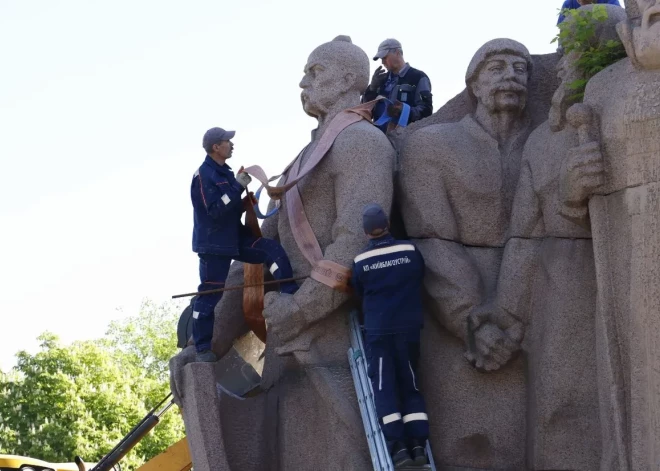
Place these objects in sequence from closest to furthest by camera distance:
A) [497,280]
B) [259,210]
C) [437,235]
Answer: [497,280]
[437,235]
[259,210]

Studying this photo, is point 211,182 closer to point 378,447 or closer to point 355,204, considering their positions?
point 355,204

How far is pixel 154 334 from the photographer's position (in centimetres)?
3278

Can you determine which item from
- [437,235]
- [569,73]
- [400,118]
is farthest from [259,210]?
[569,73]

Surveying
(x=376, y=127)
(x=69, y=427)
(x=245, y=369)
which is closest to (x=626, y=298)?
(x=376, y=127)

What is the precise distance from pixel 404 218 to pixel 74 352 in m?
17.3

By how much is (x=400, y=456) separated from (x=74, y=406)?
55.8 feet

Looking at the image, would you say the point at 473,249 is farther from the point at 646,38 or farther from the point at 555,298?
the point at 646,38

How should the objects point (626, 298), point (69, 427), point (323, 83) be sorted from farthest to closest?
point (69, 427), point (323, 83), point (626, 298)

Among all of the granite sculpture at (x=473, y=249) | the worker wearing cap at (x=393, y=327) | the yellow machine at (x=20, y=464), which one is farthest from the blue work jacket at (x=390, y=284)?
the yellow machine at (x=20, y=464)

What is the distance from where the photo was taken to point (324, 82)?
11305 millimetres

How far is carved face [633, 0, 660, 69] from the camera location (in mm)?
9172

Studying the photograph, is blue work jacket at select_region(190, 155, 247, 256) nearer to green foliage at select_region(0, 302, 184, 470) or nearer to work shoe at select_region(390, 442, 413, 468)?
work shoe at select_region(390, 442, 413, 468)

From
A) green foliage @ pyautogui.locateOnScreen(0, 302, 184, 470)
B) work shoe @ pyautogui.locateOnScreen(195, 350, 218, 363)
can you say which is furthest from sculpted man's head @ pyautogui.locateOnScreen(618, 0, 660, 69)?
green foliage @ pyautogui.locateOnScreen(0, 302, 184, 470)

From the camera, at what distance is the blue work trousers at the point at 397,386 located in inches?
386
